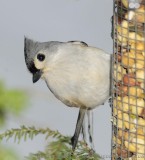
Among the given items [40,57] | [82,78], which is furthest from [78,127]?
[40,57]

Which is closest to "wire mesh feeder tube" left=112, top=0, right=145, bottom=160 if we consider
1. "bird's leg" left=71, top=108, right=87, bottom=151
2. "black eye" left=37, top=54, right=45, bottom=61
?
"bird's leg" left=71, top=108, right=87, bottom=151

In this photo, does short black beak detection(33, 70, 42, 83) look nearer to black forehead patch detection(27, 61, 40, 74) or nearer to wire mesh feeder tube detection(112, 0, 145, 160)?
black forehead patch detection(27, 61, 40, 74)

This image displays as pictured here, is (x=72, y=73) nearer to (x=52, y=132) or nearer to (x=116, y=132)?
(x=116, y=132)

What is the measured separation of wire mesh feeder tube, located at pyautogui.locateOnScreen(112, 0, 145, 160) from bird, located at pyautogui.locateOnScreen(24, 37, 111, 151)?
0.47 ft

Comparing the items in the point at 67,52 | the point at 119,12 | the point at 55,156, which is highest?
the point at 119,12

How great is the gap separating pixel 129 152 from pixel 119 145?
0.18 feet

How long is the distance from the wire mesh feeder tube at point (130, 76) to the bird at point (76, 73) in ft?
0.47

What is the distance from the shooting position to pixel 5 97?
60cm

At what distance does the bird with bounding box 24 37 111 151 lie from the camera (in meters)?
1.21

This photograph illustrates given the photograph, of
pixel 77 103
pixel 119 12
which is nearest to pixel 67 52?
pixel 77 103

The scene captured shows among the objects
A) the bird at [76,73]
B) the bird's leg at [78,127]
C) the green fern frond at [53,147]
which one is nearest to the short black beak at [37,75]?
the bird at [76,73]

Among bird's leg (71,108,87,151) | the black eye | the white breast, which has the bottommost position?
bird's leg (71,108,87,151)

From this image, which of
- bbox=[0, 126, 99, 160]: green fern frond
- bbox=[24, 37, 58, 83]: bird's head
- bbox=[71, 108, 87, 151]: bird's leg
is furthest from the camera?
bbox=[24, 37, 58, 83]: bird's head

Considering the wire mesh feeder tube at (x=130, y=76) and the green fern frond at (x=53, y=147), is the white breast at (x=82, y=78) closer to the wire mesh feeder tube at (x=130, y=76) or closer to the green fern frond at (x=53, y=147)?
the wire mesh feeder tube at (x=130, y=76)
